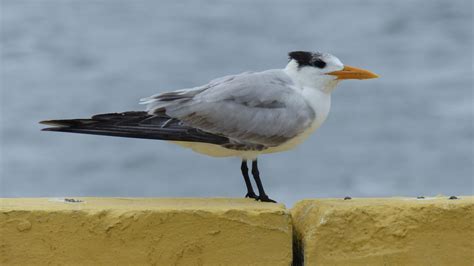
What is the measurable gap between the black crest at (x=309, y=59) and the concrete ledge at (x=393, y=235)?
44.9 inches

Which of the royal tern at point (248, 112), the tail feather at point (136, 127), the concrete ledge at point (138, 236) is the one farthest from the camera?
the royal tern at point (248, 112)

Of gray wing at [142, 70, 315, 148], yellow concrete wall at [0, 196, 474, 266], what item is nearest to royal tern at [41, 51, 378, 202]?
gray wing at [142, 70, 315, 148]

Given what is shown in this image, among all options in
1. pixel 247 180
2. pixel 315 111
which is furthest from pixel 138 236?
pixel 315 111

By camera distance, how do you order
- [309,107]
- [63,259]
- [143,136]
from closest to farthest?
[63,259]
[143,136]
[309,107]

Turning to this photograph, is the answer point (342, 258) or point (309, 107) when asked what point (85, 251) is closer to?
point (342, 258)

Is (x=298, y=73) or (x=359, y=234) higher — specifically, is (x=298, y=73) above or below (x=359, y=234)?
above

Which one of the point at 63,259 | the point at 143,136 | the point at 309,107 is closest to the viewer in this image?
the point at 63,259

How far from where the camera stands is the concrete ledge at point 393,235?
369cm

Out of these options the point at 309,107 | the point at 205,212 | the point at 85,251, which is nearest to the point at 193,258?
the point at 205,212

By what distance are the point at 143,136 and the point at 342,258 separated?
1.22 metres

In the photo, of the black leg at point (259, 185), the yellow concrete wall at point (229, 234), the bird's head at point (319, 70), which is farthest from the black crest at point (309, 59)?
the yellow concrete wall at point (229, 234)

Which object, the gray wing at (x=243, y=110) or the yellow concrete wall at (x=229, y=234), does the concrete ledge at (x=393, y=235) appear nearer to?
the yellow concrete wall at (x=229, y=234)

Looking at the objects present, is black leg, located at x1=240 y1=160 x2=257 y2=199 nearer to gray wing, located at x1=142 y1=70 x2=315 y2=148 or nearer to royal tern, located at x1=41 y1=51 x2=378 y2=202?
royal tern, located at x1=41 y1=51 x2=378 y2=202

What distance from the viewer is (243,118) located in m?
Answer: 4.51
